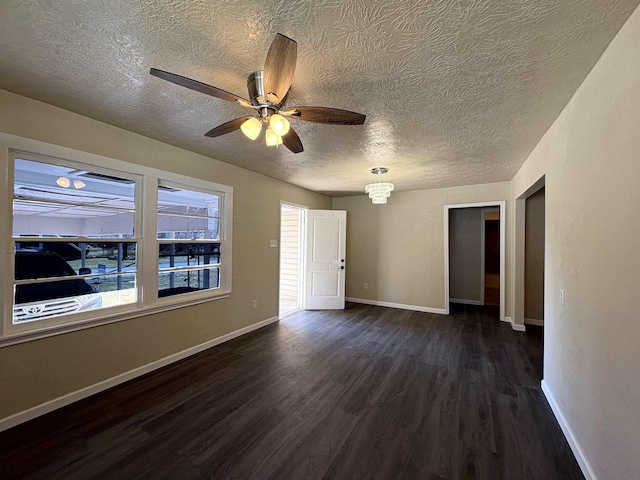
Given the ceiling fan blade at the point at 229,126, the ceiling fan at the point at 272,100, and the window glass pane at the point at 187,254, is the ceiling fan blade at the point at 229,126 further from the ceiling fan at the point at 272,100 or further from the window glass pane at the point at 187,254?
the window glass pane at the point at 187,254

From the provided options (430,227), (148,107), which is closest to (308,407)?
(148,107)

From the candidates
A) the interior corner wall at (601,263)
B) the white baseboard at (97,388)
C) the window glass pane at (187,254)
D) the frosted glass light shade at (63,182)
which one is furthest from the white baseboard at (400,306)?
the frosted glass light shade at (63,182)

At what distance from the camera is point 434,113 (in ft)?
6.72

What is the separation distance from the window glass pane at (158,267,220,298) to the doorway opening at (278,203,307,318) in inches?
82.3

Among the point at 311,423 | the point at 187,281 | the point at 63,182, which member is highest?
the point at 63,182

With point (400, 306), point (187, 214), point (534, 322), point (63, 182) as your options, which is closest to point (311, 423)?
point (187, 214)

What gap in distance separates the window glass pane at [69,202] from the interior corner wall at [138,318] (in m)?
0.22

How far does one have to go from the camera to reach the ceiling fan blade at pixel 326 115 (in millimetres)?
1575

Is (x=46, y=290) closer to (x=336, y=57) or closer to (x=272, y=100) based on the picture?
(x=272, y=100)

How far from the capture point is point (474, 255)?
5836 mm

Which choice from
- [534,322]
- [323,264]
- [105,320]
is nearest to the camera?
[105,320]

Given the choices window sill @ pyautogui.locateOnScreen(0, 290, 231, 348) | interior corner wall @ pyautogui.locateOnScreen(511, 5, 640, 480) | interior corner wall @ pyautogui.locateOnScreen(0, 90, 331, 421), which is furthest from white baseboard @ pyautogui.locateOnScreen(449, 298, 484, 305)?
window sill @ pyautogui.locateOnScreen(0, 290, 231, 348)

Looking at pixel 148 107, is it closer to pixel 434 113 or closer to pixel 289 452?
pixel 434 113

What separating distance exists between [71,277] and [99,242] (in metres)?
0.35
